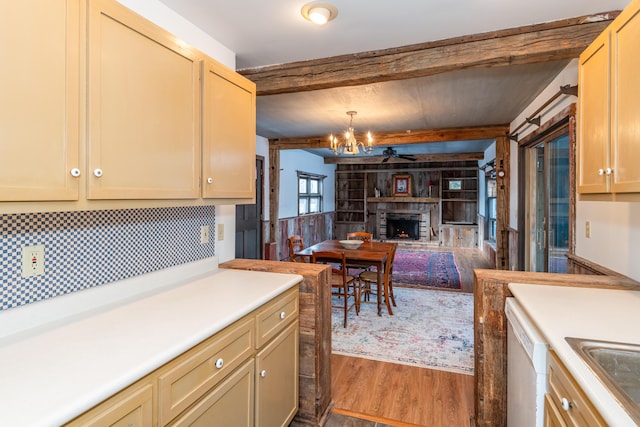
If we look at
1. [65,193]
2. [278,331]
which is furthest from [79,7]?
[278,331]

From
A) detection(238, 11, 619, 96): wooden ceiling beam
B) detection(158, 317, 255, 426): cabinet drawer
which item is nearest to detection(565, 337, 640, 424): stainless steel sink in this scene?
detection(158, 317, 255, 426): cabinet drawer

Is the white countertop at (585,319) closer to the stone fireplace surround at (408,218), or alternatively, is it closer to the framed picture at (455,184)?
the stone fireplace surround at (408,218)

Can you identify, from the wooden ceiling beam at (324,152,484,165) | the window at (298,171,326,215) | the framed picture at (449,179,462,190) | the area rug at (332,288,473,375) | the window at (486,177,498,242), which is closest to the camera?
the area rug at (332,288,473,375)

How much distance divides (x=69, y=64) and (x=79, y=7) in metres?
0.20

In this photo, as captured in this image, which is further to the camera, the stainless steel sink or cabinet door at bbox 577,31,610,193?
cabinet door at bbox 577,31,610,193

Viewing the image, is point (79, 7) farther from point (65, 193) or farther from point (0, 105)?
point (65, 193)

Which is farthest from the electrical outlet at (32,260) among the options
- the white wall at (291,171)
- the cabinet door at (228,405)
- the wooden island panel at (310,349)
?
the white wall at (291,171)

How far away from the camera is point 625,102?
53.0 inches

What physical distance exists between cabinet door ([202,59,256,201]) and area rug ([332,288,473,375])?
189cm

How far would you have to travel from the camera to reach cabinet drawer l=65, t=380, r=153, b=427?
837mm

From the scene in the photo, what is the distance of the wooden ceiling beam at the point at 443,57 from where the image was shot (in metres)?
2.08

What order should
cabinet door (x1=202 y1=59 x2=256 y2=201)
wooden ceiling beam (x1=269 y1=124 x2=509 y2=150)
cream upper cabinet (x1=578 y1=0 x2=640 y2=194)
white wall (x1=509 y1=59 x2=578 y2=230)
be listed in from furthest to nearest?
wooden ceiling beam (x1=269 y1=124 x2=509 y2=150)
white wall (x1=509 y1=59 x2=578 y2=230)
cabinet door (x1=202 y1=59 x2=256 y2=201)
cream upper cabinet (x1=578 y1=0 x2=640 y2=194)

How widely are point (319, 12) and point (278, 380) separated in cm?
200

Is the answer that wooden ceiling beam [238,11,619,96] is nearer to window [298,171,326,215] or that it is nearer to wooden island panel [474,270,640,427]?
wooden island panel [474,270,640,427]
